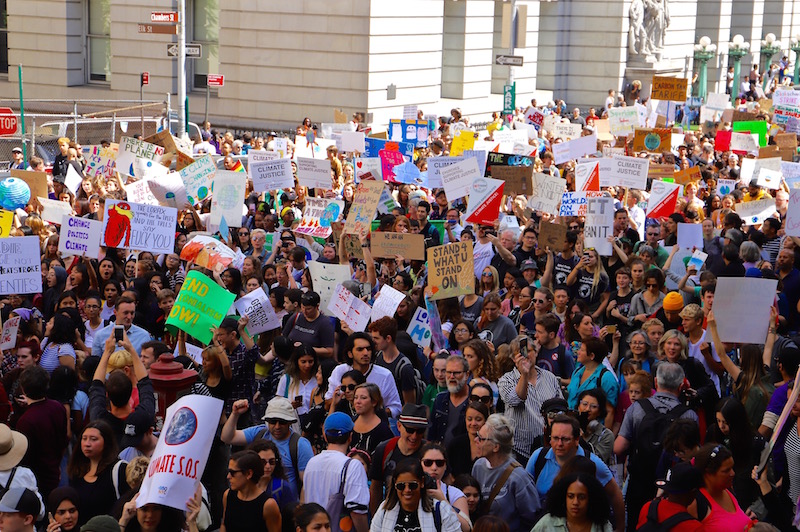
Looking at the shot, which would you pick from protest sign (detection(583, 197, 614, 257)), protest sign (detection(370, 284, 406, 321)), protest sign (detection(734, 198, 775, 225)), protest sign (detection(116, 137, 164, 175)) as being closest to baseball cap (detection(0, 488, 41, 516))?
protest sign (detection(370, 284, 406, 321))

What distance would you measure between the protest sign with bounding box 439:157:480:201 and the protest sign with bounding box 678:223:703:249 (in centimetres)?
339

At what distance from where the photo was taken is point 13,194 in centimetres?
1562

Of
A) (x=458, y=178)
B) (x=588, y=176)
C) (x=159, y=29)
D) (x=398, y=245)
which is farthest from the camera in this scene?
(x=159, y=29)

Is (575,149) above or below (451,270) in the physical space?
above

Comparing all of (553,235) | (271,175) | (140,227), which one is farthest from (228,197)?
(553,235)

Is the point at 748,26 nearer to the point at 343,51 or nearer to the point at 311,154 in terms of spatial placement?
the point at 343,51

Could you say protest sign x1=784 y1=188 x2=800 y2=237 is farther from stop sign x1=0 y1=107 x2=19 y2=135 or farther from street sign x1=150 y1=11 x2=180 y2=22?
street sign x1=150 y1=11 x2=180 y2=22

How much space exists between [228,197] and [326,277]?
11.8 ft

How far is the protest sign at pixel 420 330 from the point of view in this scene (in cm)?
1002

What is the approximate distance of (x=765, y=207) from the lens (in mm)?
14859

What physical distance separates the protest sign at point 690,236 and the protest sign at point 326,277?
3836 mm

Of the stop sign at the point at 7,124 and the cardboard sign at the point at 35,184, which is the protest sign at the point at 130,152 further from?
the stop sign at the point at 7,124

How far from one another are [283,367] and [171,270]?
143 inches

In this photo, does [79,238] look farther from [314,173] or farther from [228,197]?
[314,173]
